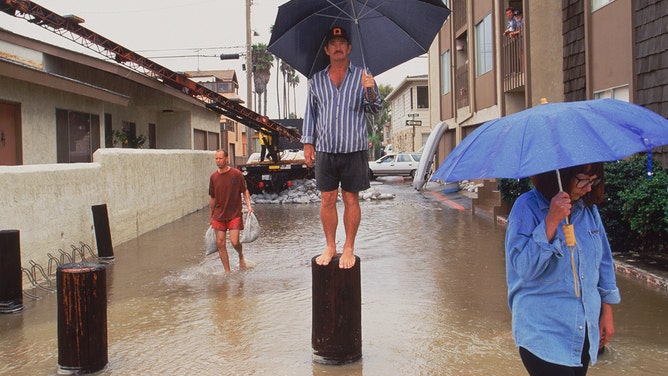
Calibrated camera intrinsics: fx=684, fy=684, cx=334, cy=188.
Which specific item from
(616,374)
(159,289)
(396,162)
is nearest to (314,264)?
(616,374)

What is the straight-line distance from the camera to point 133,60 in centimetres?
1902

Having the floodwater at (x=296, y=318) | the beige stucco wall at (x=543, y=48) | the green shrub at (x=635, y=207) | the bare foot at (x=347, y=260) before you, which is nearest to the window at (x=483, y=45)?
the beige stucco wall at (x=543, y=48)

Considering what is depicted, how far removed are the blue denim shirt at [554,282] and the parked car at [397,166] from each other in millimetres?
34480

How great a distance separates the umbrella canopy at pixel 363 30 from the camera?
17.8 feet

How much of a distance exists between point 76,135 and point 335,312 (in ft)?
40.5

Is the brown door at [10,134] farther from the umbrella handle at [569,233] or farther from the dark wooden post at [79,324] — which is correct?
the umbrella handle at [569,233]

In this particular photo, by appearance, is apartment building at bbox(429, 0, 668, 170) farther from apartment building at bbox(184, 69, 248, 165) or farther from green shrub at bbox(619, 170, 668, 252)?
apartment building at bbox(184, 69, 248, 165)

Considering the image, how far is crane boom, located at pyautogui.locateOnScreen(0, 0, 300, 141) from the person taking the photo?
640 inches

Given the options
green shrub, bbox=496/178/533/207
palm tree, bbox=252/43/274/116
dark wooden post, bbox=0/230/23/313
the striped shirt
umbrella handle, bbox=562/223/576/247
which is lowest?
dark wooden post, bbox=0/230/23/313

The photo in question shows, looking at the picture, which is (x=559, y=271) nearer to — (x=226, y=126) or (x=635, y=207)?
(x=635, y=207)

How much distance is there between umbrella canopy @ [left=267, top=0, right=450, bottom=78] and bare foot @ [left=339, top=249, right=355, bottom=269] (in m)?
1.48

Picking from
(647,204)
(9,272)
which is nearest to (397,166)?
(647,204)

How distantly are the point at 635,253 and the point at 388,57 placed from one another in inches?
224

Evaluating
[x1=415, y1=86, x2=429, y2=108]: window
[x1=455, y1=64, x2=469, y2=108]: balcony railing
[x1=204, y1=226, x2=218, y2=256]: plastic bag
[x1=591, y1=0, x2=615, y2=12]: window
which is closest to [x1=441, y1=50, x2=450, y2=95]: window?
[x1=455, y1=64, x2=469, y2=108]: balcony railing
